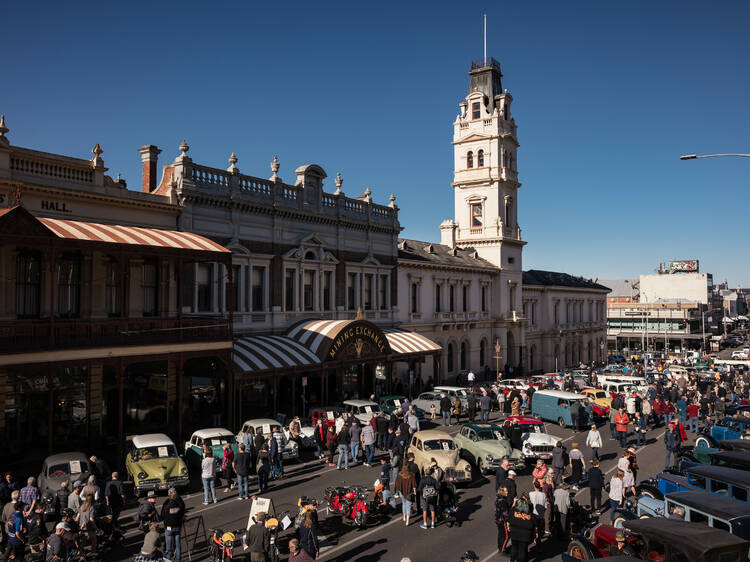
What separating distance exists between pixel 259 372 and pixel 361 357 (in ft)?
26.1

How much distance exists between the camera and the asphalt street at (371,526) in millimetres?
13266

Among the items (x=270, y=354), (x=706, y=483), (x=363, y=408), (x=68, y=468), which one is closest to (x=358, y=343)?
(x=363, y=408)

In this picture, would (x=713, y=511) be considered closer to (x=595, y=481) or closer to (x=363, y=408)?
(x=595, y=481)

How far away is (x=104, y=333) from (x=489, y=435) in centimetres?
1461

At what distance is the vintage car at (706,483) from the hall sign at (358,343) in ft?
57.0

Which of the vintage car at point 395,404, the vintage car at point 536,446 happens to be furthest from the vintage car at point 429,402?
the vintage car at point 536,446

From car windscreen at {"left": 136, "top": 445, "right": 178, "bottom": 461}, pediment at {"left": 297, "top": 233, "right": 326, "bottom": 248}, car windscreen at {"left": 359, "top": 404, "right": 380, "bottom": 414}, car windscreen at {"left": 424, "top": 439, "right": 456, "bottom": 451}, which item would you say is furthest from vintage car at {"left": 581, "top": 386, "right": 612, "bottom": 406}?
car windscreen at {"left": 136, "top": 445, "right": 178, "bottom": 461}

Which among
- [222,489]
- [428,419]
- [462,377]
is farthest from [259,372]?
[462,377]

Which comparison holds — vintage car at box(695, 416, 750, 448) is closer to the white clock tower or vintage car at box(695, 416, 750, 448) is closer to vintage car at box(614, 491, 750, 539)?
vintage car at box(614, 491, 750, 539)

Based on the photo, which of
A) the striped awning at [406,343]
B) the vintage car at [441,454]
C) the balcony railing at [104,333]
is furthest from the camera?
the striped awning at [406,343]

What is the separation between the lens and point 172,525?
493 inches

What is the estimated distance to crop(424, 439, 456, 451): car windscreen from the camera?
1900 centimetres

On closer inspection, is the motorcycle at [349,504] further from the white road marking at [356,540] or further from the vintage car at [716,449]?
the vintage car at [716,449]

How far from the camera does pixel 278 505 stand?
53.2ft
